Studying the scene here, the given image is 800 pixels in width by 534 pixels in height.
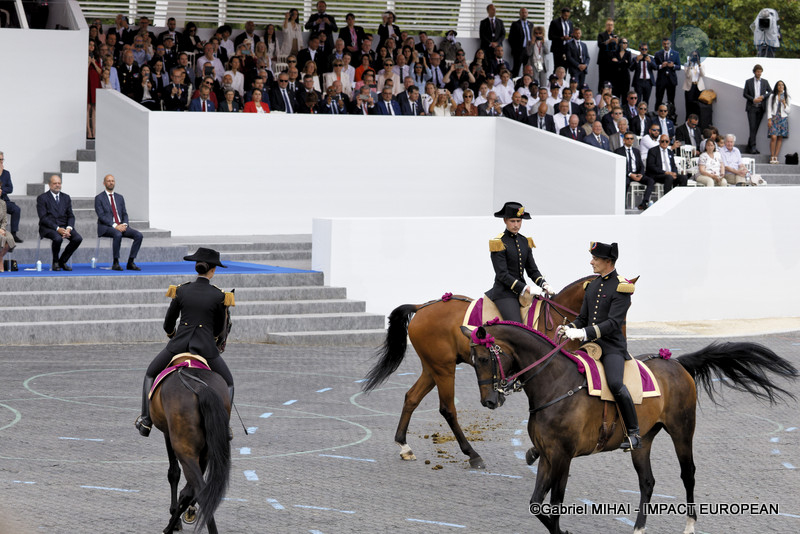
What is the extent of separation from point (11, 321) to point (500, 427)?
784 cm

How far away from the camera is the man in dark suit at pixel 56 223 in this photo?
1836cm

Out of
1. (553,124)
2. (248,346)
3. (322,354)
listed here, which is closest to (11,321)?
(248,346)

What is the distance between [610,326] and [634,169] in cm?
1523

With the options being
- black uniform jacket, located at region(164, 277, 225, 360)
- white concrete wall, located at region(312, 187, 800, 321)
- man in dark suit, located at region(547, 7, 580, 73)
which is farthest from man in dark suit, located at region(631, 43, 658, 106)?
black uniform jacket, located at region(164, 277, 225, 360)

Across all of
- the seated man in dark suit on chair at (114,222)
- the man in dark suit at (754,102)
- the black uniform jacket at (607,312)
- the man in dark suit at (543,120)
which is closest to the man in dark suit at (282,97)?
the man in dark suit at (543,120)

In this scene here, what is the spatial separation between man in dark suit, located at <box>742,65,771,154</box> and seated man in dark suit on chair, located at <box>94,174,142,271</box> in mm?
15716

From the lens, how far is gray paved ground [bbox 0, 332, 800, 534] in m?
9.18

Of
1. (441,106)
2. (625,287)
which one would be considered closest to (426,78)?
(441,106)

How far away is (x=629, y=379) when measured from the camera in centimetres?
909

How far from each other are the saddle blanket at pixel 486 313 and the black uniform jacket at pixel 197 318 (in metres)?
3.04

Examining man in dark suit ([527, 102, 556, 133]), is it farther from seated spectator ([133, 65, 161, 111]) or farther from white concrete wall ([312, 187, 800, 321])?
seated spectator ([133, 65, 161, 111])

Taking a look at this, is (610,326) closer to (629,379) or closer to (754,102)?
(629,379)

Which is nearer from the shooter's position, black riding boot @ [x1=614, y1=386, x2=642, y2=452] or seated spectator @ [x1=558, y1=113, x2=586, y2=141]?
black riding boot @ [x1=614, y1=386, x2=642, y2=452]

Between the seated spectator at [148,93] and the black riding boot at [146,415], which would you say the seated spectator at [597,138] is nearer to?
the seated spectator at [148,93]
